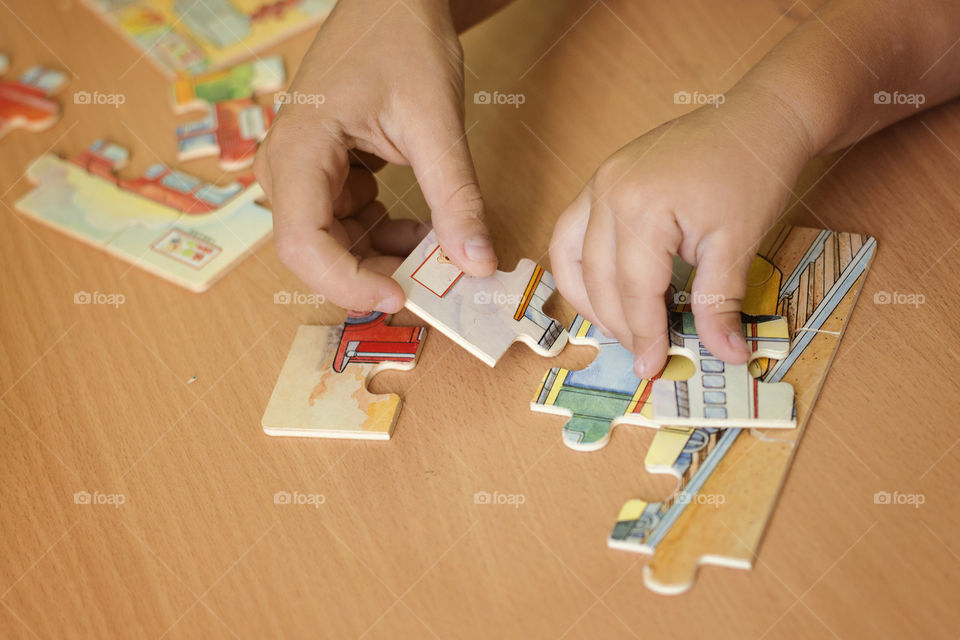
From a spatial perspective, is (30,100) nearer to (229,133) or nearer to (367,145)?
(229,133)

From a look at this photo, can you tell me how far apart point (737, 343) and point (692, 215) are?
0.17m

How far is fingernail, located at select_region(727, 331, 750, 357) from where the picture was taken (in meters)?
1.06

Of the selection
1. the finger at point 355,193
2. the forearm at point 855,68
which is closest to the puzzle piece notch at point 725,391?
the forearm at point 855,68

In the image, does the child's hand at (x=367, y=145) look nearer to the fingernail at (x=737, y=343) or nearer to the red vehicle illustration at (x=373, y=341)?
the red vehicle illustration at (x=373, y=341)

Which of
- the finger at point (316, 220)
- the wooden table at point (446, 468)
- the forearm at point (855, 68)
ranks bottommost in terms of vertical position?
the wooden table at point (446, 468)

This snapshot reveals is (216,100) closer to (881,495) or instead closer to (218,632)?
(218,632)

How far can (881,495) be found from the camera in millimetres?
955

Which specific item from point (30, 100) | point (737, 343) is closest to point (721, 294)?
point (737, 343)

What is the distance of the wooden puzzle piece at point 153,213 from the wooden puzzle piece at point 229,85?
0.18 meters

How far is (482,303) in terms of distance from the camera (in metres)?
1.18

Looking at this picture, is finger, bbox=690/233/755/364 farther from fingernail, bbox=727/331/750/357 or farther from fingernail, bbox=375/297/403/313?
fingernail, bbox=375/297/403/313

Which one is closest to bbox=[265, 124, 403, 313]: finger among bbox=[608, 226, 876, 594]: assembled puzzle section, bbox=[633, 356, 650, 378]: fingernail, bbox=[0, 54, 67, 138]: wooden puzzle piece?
bbox=[633, 356, 650, 378]: fingernail

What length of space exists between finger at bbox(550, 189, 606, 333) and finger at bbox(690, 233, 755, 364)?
160 millimetres

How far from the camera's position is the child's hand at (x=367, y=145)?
1.20 m
